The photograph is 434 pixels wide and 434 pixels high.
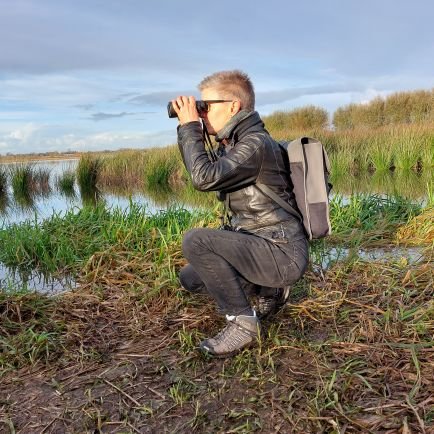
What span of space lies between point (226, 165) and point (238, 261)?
459 mm

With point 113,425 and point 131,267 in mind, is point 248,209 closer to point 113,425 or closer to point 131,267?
point 113,425

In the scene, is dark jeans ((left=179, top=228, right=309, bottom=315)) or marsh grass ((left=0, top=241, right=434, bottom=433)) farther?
dark jeans ((left=179, top=228, right=309, bottom=315))

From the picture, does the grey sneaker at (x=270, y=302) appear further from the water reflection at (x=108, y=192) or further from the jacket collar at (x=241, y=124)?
the water reflection at (x=108, y=192)

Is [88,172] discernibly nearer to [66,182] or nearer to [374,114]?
[66,182]


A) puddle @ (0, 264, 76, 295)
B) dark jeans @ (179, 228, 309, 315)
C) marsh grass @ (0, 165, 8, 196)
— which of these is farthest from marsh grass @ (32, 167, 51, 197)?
dark jeans @ (179, 228, 309, 315)

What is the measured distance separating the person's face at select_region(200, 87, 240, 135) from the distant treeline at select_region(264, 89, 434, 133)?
68.5 ft

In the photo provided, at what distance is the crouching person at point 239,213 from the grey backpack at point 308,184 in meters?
0.04

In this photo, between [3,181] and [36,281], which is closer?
[36,281]

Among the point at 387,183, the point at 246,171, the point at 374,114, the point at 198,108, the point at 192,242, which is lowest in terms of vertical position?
the point at 387,183

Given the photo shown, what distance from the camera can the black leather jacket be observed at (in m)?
2.33

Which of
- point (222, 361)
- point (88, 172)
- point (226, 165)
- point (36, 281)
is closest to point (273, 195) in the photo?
point (226, 165)

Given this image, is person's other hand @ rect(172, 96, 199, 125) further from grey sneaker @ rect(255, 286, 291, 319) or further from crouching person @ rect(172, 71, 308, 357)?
grey sneaker @ rect(255, 286, 291, 319)

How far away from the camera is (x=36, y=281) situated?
439cm

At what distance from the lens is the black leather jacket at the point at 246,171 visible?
7.64ft
